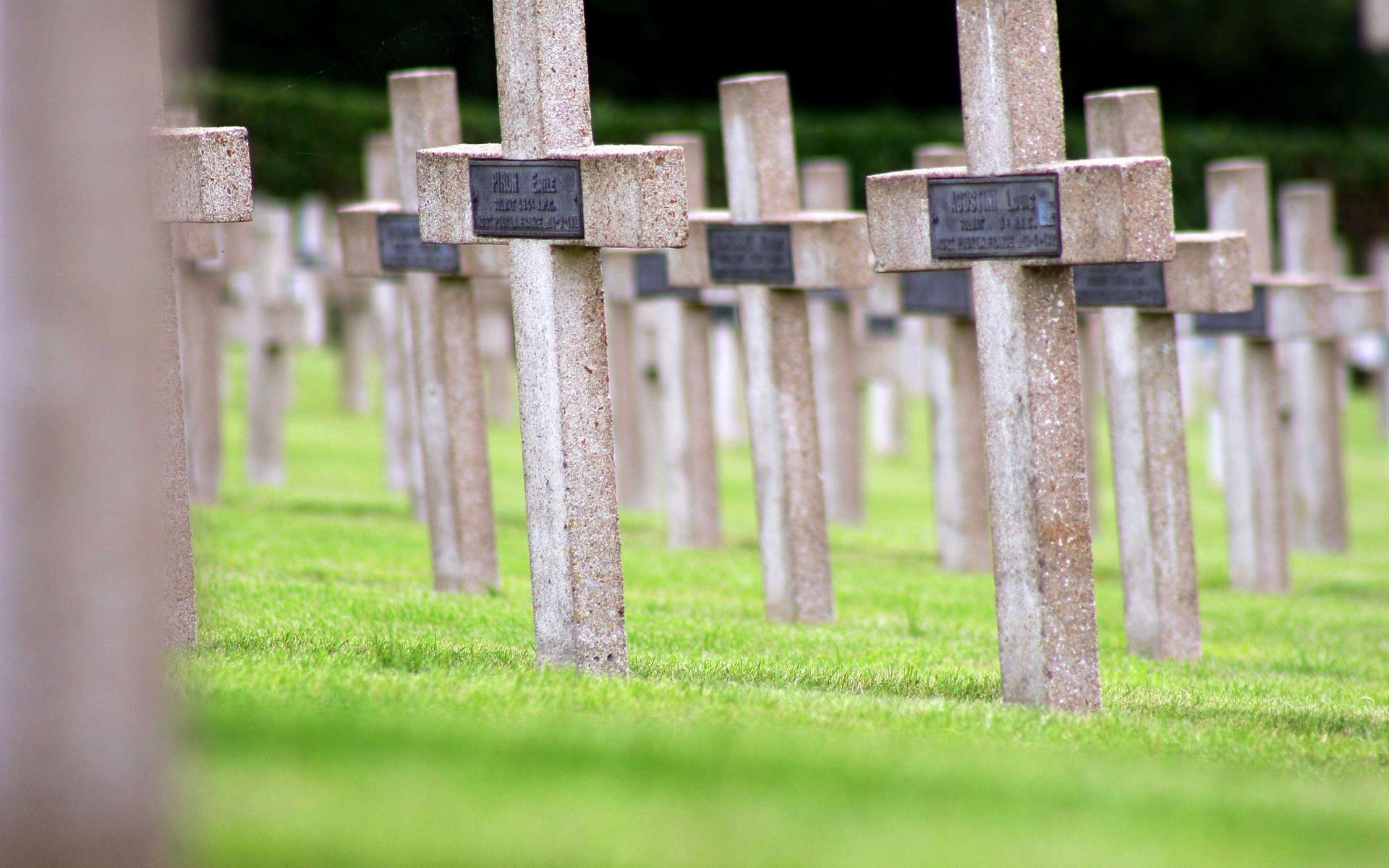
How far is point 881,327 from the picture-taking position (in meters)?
16.6

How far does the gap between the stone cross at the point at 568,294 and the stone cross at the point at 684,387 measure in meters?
4.71

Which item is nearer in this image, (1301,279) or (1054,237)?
(1054,237)

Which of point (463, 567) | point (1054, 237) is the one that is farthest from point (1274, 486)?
point (1054, 237)

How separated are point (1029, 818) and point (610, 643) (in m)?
2.24

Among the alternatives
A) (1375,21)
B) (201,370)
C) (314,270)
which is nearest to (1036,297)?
(1375,21)

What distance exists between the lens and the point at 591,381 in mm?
5973

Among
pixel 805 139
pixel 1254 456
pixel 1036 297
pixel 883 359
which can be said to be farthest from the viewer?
pixel 805 139

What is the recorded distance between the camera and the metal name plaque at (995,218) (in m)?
5.76

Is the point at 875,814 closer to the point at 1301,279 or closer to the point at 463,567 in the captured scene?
the point at 463,567

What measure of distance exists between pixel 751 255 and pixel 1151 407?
1.84 metres

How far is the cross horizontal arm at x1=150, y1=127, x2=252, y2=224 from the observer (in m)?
6.28

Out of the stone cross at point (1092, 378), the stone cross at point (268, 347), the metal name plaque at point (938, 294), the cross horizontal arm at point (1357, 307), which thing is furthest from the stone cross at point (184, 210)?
the cross horizontal arm at point (1357, 307)

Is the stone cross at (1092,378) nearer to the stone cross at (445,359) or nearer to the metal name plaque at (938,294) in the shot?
the metal name plaque at (938,294)

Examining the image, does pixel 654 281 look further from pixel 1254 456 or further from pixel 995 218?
pixel 995 218
